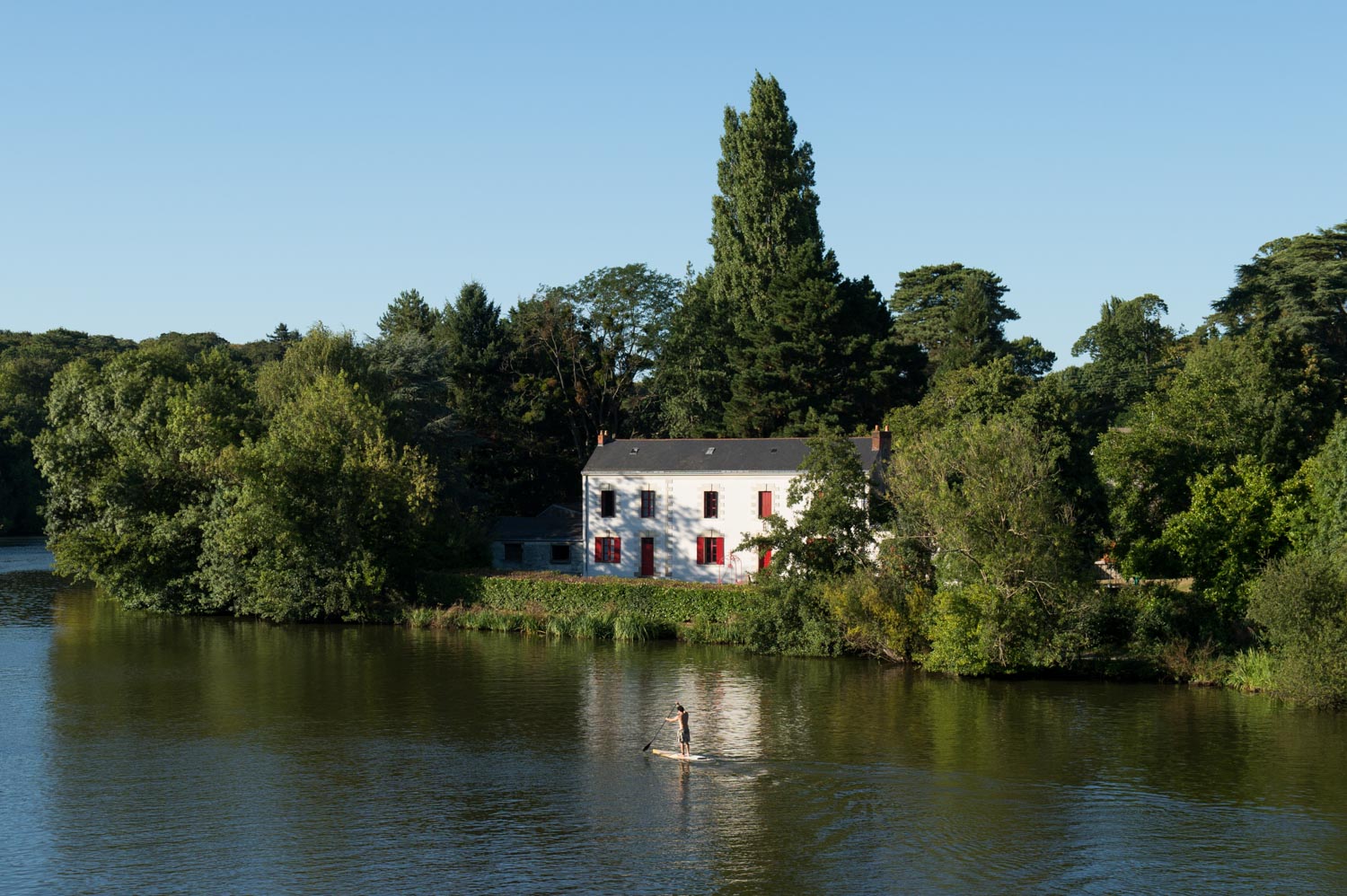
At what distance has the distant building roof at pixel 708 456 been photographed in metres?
60.7

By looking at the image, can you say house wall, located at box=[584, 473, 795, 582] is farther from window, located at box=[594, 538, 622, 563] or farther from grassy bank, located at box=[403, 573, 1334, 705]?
grassy bank, located at box=[403, 573, 1334, 705]

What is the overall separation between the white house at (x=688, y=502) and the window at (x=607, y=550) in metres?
0.05

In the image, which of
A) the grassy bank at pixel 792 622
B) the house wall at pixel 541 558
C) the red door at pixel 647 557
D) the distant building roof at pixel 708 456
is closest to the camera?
the grassy bank at pixel 792 622

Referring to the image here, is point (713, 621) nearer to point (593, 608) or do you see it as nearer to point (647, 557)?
point (593, 608)

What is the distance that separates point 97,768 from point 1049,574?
96.1 feet

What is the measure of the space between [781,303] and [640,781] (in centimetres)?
4839

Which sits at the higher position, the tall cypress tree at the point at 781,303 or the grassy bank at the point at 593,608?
the tall cypress tree at the point at 781,303

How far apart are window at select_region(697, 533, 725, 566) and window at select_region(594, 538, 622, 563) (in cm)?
448

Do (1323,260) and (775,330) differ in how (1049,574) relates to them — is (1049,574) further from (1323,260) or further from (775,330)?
(1323,260)

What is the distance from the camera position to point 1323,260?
256 feet

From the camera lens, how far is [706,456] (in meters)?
62.5

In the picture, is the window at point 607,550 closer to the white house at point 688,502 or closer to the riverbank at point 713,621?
the white house at point 688,502

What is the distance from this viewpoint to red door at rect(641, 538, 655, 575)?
62.6m

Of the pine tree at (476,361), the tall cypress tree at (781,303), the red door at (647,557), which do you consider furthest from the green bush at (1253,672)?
the pine tree at (476,361)
